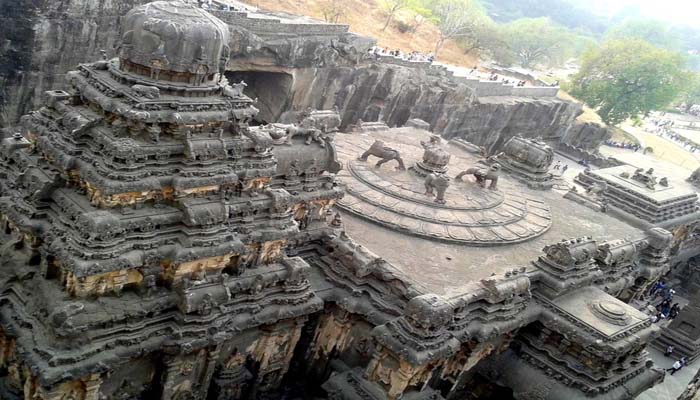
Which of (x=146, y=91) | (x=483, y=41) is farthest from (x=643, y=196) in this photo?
(x=483, y=41)

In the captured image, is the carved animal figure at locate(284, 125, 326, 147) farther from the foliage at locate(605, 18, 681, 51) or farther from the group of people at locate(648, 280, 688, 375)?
the foliage at locate(605, 18, 681, 51)

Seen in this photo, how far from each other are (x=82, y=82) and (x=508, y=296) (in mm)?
10272

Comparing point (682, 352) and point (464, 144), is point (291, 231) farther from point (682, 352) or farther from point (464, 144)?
Answer: point (682, 352)

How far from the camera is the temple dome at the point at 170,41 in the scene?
33.9ft

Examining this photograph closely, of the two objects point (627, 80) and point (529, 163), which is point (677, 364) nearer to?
point (529, 163)

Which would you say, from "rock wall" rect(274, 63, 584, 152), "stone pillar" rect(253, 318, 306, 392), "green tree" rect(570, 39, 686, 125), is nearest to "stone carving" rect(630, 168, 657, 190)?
"rock wall" rect(274, 63, 584, 152)

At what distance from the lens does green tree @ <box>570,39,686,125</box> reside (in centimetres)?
4972

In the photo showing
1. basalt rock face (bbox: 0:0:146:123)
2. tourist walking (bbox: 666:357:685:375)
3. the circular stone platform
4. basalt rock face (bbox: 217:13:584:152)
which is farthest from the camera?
basalt rock face (bbox: 217:13:584:152)

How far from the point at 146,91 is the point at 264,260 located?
440cm

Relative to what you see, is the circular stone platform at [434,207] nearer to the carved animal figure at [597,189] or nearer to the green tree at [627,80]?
the carved animal figure at [597,189]

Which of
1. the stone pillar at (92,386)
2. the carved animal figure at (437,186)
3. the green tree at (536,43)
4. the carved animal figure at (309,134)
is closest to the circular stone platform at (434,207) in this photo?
the carved animal figure at (437,186)

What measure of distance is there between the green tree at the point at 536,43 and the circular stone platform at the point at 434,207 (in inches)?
2113

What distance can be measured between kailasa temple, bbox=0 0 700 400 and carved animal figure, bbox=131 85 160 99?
0.13 ft

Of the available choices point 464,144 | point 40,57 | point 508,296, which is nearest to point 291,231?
point 508,296
